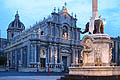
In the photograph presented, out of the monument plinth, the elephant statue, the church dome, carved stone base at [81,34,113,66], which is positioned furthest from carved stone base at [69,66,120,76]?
the church dome

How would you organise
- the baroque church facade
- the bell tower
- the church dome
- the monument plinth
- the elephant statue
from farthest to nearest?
the church dome → the bell tower → the baroque church facade → the elephant statue → the monument plinth

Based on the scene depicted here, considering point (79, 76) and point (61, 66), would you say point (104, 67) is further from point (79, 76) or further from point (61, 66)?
point (61, 66)

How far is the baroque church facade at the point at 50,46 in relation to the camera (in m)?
52.7

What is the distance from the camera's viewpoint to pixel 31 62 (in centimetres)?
5156

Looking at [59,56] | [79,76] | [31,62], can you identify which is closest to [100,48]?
[79,76]

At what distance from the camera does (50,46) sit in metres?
56.0

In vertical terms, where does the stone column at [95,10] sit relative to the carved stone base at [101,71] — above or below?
above

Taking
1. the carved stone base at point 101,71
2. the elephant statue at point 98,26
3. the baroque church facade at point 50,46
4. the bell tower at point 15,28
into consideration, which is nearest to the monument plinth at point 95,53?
the carved stone base at point 101,71

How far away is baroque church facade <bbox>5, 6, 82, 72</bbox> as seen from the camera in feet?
173

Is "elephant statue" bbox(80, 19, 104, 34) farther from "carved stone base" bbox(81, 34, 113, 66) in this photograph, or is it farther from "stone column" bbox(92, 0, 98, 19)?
"stone column" bbox(92, 0, 98, 19)

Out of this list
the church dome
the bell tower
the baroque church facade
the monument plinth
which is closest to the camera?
the monument plinth

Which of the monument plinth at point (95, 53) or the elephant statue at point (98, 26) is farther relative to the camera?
the elephant statue at point (98, 26)

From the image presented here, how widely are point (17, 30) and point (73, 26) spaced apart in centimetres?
3209

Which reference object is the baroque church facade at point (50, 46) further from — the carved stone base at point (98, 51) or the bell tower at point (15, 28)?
the carved stone base at point (98, 51)
